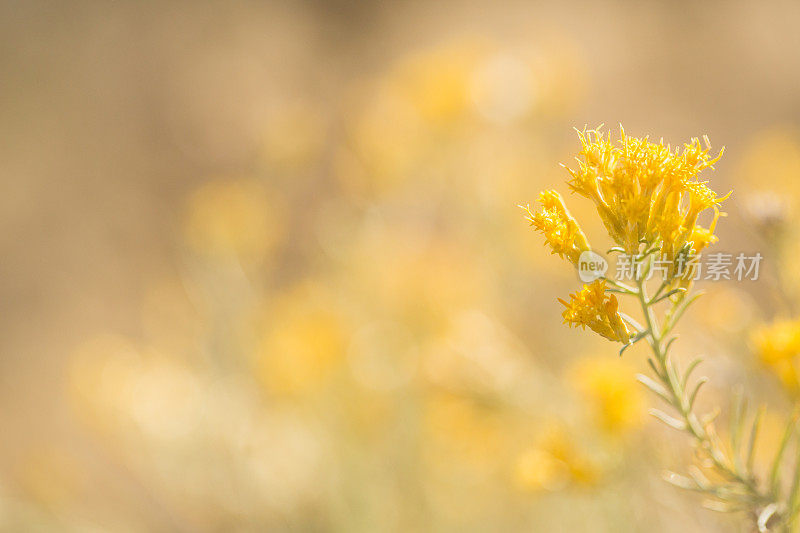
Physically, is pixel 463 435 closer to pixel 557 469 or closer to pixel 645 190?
pixel 557 469

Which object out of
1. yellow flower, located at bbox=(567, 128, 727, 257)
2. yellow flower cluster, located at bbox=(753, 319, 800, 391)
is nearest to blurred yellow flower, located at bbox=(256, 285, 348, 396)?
yellow flower cluster, located at bbox=(753, 319, 800, 391)

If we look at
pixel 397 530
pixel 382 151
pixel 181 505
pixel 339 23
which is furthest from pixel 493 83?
pixel 339 23

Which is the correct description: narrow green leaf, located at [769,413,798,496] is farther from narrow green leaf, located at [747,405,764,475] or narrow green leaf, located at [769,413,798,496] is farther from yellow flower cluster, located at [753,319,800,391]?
yellow flower cluster, located at [753,319,800,391]

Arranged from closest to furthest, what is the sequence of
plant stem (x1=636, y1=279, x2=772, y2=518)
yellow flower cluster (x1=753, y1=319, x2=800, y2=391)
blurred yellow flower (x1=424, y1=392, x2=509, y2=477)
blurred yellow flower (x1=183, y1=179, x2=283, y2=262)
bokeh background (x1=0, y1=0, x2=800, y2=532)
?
plant stem (x1=636, y1=279, x2=772, y2=518), yellow flower cluster (x1=753, y1=319, x2=800, y2=391), bokeh background (x1=0, y1=0, x2=800, y2=532), blurred yellow flower (x1=424, y1=392, x2=509, y2=477), blurred yellow flower (x1=183, y1=179, x2=283, y2=262)

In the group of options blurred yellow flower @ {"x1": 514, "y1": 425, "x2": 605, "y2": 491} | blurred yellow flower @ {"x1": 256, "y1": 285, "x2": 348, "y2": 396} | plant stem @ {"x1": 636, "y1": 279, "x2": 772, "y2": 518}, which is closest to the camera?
plant stem @ {"x1": 636, "y1": 279, "x2": 772, "y2": 518}

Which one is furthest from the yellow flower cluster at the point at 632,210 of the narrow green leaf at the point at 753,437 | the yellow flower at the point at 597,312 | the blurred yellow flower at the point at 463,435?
the blurred yellow flower at the point at 463,435

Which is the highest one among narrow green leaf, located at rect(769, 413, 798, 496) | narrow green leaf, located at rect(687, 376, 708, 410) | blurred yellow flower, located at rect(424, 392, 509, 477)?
blurred yellow flower, located at rect(424, 392, 509, 477)

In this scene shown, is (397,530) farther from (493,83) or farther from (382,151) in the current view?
(493,83)

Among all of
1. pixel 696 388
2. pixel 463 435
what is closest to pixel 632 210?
pixel 696 388
